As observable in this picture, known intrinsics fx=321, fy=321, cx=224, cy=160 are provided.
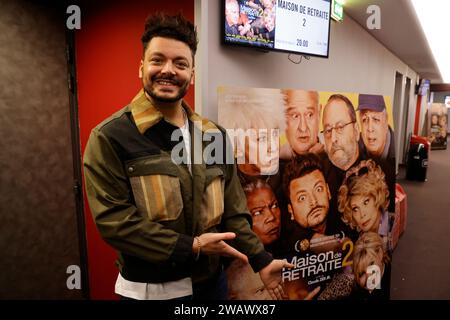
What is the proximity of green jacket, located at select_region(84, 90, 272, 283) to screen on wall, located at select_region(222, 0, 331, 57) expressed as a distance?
788 mm

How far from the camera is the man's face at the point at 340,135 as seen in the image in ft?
6.33

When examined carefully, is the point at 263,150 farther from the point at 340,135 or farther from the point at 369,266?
the point at 369,266

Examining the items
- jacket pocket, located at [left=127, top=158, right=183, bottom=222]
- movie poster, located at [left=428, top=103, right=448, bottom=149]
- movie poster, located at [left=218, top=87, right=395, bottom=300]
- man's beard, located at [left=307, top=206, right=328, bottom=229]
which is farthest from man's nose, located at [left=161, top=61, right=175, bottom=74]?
movie poster, located at [left=428, top=103, right=448, bottom=149]

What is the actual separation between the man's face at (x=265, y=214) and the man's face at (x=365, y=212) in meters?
0.58

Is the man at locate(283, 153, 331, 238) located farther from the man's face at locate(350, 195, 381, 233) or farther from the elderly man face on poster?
the man's face at locate(350, 195, 381, 233)

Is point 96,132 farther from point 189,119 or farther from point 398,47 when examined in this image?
point 398,47

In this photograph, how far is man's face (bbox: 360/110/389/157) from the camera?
2.07m

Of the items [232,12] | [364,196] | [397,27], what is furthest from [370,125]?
[397,27]

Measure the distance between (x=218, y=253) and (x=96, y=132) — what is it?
63 centimetres

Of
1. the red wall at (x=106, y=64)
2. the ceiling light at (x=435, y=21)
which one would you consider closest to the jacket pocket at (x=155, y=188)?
the red wall at (x=106, y=64)

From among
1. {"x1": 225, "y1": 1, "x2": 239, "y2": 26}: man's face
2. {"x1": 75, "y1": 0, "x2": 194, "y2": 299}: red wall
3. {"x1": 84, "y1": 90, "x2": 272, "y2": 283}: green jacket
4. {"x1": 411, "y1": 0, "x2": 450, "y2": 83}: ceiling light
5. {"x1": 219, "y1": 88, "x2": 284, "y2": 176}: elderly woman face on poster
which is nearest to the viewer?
{"x1": 84, "y1": 90, "x2": 272, "y2": 283}: green jacket

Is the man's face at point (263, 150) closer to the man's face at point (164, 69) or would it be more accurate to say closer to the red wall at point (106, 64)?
the red wall at point (106, 64)

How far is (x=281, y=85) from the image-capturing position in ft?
8.00
